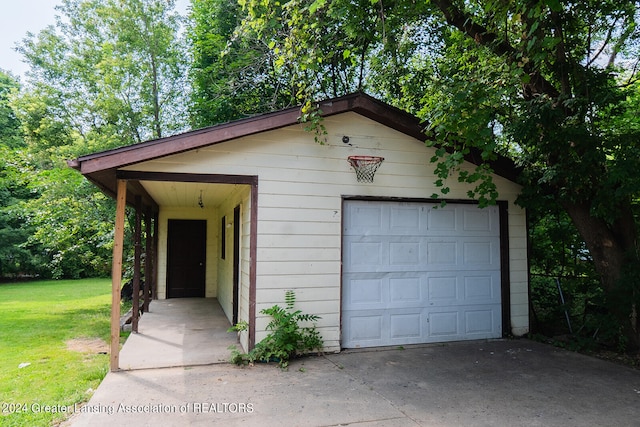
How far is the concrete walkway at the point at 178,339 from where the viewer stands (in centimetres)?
491

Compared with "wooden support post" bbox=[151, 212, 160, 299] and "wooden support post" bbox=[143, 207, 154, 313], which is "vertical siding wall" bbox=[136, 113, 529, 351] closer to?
"wooden support post" bbox=[143, 207, 154, 313]

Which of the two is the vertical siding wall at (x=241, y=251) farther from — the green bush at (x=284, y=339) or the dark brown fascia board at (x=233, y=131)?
the dark brown fascia board at (x=233, y=131)

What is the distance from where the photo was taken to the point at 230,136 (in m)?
4.85

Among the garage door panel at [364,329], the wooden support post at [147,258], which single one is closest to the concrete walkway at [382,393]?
the garage door panel at [364,329]

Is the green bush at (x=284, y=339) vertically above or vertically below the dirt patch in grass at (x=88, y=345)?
above

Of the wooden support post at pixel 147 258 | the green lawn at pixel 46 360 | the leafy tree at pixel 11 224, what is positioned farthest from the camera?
the leafy tree at pixel 11 224

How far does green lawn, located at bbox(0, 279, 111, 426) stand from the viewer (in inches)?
144

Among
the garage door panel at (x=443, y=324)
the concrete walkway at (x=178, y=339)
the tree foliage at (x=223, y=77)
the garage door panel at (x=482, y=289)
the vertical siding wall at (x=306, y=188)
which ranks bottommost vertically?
the concrete walkway at (x=178, y=339)

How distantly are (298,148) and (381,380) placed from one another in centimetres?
302

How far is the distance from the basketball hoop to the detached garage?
0.21 ft

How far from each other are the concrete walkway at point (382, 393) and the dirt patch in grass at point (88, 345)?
1608mm

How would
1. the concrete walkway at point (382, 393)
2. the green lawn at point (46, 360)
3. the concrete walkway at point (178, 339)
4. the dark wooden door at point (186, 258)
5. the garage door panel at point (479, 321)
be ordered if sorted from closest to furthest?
1. the concrete walkway at point (382, 393)
2. the green lawn at point (46, 360)
3. the concrete walkway at point (178, 339)
4. the garage door panel at point (479, 321)
5. the dark wooden door at point (186, 258)

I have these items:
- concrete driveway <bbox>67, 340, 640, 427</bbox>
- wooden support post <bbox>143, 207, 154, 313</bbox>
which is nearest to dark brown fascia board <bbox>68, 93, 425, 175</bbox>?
concrete driveway <bbox>67, 340, 640, 427</bbox>

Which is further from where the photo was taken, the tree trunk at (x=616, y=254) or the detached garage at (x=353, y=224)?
the tree trunk at (x=616, y=254)
